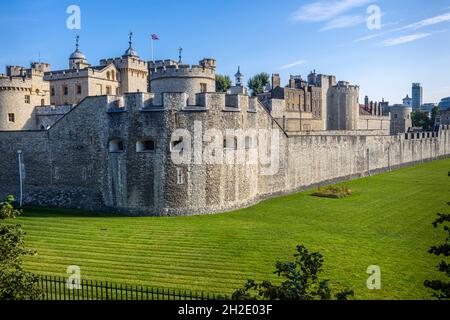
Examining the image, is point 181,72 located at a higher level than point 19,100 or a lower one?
higher

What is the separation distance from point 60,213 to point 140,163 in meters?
6.04

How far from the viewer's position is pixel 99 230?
21.3 metres

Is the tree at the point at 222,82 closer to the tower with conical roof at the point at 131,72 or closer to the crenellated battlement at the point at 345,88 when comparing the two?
the crenellated battlement at the point at 345,88

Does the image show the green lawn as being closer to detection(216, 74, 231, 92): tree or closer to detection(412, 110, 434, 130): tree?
detection(216, 74, 231, 92): tree

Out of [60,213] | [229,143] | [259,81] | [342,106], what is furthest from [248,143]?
[259,81]

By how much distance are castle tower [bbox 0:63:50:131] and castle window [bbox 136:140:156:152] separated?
63.6 feet

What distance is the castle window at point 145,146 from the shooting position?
2512 centimetres

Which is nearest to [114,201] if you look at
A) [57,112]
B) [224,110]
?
[224,110]

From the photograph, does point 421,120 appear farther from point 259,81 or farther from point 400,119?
point 259,81

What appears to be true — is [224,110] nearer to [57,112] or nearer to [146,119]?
[146,119]

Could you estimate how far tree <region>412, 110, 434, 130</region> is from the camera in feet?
358

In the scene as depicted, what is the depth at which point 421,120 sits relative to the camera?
11225 cm

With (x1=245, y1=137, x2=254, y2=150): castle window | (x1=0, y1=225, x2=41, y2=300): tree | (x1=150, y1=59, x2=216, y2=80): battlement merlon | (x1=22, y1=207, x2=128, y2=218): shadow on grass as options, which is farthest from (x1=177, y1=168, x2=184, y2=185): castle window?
(x1=0, y1=225, x2=41, y2=300): tree

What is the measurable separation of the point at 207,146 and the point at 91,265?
36.7 ft
